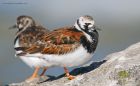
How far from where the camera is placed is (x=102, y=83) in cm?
1616

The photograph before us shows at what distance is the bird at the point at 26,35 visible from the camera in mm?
18438

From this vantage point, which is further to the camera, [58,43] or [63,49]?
[58,43]

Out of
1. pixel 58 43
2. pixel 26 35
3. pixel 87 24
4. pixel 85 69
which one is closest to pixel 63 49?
pixel 58 43

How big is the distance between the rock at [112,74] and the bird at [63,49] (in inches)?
12.4

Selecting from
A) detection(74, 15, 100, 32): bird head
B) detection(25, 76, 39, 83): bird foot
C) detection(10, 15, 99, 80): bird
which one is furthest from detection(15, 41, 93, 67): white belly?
detection(74, 15, 100, 32): bird head

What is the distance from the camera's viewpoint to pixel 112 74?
639 inches

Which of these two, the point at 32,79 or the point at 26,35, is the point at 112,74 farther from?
the point at 26,35

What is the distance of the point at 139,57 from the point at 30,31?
358 cm

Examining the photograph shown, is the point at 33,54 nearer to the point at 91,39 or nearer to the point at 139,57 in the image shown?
the point at 91,39

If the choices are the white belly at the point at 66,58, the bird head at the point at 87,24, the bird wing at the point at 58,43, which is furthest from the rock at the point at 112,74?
the bird head at the point at 87,24

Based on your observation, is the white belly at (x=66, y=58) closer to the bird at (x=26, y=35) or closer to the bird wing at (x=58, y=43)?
the bird wing at (x=58, y=43)

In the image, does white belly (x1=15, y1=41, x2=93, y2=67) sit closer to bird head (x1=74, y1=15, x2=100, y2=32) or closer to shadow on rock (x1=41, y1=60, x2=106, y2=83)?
shadow on rock (x1=41, y1=60, x2=106, y2=83)

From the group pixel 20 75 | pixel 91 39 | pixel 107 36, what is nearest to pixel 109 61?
pixel 91 39

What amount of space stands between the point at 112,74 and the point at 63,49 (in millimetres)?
2010
